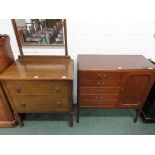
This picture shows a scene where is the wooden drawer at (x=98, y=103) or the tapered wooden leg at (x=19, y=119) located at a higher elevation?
the wooden drawer at (x=98, y=103)

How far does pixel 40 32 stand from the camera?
5.27ft

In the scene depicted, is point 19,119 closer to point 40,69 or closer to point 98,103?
point 40,69

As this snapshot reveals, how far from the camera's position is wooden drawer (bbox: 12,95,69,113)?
1514mm

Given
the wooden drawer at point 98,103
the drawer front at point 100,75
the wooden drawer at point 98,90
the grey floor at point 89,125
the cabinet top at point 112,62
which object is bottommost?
the grey floor at point 89,125

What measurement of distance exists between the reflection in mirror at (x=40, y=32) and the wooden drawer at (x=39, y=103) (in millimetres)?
667

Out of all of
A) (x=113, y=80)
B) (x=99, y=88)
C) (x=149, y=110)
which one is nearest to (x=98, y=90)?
(x=99, y=88)

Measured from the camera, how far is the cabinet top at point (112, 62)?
4.76ft

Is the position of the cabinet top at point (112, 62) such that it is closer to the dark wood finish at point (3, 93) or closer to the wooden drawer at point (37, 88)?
the wooden drawer at point (37, 88)

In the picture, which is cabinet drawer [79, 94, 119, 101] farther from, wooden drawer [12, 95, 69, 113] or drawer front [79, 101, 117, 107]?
wooden drawer [12, 95, 69, 113]

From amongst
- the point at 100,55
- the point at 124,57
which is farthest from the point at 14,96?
the point at 124,57

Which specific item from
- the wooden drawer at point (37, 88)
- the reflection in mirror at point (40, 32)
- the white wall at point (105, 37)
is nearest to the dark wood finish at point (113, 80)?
the white wall at point (105, 37)

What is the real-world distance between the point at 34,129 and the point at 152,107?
1592mm

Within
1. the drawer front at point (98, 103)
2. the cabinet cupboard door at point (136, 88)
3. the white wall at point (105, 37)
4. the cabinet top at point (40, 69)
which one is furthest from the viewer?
the drawer front at point (98, 103)

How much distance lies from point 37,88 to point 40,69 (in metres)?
0.22
